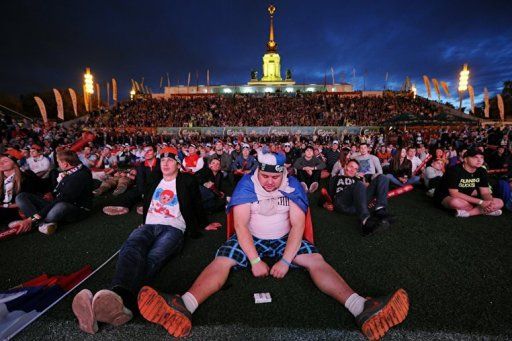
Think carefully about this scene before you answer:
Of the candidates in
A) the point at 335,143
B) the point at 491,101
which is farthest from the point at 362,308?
the point at 491,101

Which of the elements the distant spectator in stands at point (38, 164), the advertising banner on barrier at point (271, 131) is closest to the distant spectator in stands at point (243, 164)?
the distant spectator in stands at point (38, 164)

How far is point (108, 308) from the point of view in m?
2.12

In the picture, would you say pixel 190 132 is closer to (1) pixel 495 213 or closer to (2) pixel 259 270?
(1) pixel 495 213

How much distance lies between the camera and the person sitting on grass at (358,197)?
14.3 feet

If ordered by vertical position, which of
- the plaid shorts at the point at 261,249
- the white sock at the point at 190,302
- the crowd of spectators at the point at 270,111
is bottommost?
the white sock at the point at 190,302

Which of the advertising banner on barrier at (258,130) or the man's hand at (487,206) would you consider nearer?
the man's hand at (487,206)

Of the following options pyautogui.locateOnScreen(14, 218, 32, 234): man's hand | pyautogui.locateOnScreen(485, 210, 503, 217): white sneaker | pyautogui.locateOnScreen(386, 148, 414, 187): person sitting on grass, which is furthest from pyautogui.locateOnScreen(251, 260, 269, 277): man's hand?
pyautogui.locateOnScreen(386, 148, 414, 187): person sitting on grass

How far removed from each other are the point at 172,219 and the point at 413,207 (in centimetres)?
538

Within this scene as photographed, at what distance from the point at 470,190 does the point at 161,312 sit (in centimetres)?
581

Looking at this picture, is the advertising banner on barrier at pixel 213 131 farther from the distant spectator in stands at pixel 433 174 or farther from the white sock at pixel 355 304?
the white sock at pixel 355 304

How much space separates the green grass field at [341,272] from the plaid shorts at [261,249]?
34 cm

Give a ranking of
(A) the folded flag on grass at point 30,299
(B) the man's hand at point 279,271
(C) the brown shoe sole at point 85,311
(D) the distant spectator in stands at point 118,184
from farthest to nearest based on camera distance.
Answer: (D) the distant spectator in stands at point 118,184 → (B) the man's hand at point 279,271 → (A) the folded flag on grass at point 30,299 → (C) the brown shoe sole at point 85,311

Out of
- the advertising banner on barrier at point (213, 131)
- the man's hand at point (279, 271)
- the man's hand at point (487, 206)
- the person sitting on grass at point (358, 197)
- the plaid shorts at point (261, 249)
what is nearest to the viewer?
the man's hand at point (279, 271)

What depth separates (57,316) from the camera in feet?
7.86
